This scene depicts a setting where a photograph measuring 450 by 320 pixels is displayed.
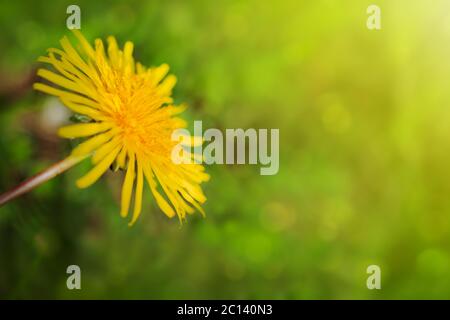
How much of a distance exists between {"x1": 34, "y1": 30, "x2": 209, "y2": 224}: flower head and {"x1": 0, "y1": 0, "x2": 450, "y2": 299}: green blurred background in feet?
1.23

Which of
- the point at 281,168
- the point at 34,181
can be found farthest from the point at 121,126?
the point at 281,168

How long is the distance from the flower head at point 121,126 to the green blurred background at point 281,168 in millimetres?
376

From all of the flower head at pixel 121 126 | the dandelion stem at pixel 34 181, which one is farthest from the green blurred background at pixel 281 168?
the dandelion stem at pixel 34 181

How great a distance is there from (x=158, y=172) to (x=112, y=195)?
43cm

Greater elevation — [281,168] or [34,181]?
[281,168]

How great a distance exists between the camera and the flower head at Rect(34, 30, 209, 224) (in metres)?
0.72

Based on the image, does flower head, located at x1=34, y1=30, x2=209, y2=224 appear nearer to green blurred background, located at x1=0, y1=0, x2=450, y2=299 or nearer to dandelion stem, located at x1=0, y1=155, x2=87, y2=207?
dandelion stem, located at x1=0, y1=155, x2=87, y2=207

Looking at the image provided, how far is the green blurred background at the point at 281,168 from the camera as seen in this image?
3.93 ft

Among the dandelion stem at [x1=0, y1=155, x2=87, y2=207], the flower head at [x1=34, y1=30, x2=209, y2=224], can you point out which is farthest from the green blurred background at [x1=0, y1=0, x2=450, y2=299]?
the dandelion stem at [x1=0, y1=155, x2=87, y2=207]

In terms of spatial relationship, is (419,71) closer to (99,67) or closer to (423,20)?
(423,20)

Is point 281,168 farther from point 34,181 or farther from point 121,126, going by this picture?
point 34,181

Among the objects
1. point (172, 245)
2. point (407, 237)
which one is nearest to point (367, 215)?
point (407, 237)

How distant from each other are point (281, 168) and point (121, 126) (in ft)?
1.93

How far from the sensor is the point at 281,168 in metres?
1.28
